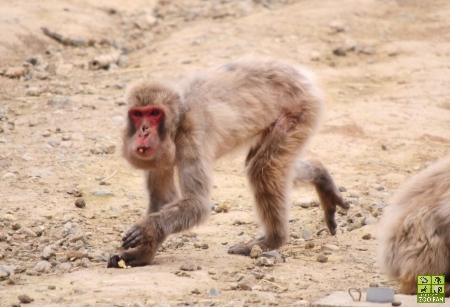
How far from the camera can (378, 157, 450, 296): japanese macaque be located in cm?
471

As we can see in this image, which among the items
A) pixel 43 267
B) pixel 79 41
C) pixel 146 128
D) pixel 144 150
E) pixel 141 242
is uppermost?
pixel 79 41

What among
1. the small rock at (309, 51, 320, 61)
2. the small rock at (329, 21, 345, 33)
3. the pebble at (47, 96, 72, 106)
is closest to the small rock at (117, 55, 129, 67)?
the pebble at (47, 96, 72, 106)

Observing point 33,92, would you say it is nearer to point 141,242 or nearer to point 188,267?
point 141,242

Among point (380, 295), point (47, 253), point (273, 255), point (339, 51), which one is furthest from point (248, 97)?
point (339, 51)

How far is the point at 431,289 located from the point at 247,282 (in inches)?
48.1

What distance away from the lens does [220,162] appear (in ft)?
28.8

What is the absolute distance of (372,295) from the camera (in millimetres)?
4613

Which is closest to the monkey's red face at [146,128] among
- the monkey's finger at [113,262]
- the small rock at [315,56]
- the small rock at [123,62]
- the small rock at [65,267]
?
the monkey's finger at [113,262]

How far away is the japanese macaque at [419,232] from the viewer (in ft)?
15.5

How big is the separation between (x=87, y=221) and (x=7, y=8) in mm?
6623

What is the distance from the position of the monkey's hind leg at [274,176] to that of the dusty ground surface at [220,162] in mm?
206

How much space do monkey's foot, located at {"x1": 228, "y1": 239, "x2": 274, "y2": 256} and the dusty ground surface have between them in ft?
0.55

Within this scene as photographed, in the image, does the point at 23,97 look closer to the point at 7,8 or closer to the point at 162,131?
the point at 7,8

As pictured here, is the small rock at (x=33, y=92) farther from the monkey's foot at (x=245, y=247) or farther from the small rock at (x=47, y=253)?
the monkey's foot at (x=245, y=247)
